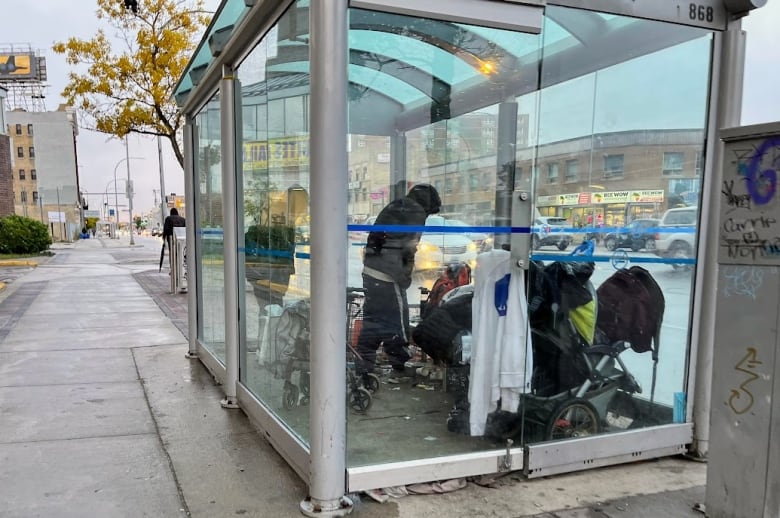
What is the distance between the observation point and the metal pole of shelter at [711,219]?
3.66m

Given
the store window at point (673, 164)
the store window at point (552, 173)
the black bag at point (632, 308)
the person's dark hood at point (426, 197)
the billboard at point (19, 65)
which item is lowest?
the black bag at point (632, 308)

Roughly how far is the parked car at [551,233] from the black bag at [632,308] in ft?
1.59

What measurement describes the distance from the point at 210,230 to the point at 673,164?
4207 millimetres

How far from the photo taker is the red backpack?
398cm

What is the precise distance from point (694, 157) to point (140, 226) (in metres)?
120

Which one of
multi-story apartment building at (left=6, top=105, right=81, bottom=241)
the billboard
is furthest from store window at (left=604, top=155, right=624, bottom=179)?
the billboard

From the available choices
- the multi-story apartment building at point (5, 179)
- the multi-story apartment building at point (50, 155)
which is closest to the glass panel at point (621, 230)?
the multi-story apartment building at point (5, 179)

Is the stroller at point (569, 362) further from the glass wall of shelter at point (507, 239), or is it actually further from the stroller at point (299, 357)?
the stroller at point (299, 357)

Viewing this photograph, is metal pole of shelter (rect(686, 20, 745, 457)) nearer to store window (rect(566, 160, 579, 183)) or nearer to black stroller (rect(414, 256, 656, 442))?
black stroller (rect(414, 256, 656, 442))

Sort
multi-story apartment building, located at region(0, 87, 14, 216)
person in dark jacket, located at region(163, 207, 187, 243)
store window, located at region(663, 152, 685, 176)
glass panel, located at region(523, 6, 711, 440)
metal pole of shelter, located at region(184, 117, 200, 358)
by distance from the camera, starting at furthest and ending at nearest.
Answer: multi-story apartment building, located at region(0, 87, 14, 216)
person in dark jacket, located at region(163, 207, 187, 243)
metal pole of shelter, located at region(184, 117, 200, 358)
store window, located at region(663, 152, 685, 176)
glass panel, located at region(523, 6, 711, 440)

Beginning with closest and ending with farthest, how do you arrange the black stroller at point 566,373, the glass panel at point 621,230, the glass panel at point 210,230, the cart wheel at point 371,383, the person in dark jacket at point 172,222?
the black stroller at point 566,373 → the glass panel at point 621,230 → the cart wheel at point 371,383 → the glass panel at point 210,230 → the person in dark jacket at point 172,222

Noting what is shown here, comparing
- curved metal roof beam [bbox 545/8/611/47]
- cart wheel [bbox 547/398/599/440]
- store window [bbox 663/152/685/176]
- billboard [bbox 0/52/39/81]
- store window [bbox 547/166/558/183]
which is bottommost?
cart wheel [bbox 547/398/599/440]

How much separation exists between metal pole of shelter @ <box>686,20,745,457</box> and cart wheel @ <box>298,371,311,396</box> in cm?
257

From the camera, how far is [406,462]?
3.23 metres
